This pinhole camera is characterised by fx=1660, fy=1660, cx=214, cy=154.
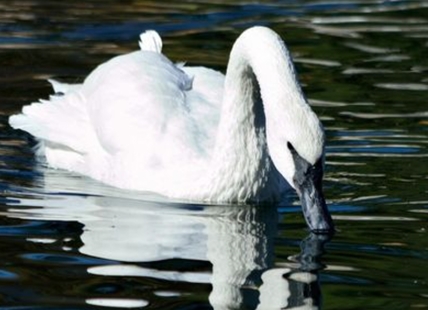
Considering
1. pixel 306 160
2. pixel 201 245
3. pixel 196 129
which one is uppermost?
pixel 196 129

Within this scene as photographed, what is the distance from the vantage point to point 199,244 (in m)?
9.19

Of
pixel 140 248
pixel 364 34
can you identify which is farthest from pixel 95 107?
pixel 364 34

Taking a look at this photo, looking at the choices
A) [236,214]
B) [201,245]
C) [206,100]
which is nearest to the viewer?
[201,245]

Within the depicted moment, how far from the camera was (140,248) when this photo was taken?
9.04m

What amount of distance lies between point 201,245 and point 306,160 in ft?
2.54

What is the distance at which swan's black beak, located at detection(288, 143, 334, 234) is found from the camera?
355 inches

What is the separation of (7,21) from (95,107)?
503cm

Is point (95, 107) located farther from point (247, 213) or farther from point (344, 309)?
point (344, 309)

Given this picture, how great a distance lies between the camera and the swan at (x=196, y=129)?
9148mm

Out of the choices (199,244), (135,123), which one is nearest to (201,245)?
(199,244)

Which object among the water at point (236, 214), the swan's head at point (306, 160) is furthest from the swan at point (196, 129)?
the water at point (236, 214)

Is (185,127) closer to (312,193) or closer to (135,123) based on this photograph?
(135,123)

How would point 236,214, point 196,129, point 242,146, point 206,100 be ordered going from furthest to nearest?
point 206,100
point 196,129
point 242,146
point 236,214

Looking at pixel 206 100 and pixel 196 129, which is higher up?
pixel 206 100
